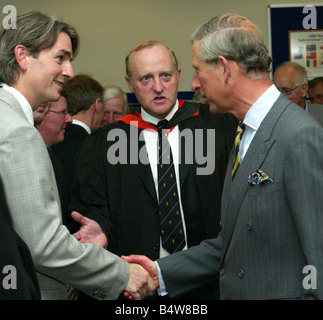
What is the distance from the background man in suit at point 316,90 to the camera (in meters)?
5.86

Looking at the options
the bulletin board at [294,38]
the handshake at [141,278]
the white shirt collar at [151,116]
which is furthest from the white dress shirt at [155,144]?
the bulletin board at [294,38]

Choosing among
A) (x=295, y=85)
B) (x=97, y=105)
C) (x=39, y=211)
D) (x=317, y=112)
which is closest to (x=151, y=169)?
(x=39, y=211)

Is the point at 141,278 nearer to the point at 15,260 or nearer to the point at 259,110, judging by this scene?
the point at 259,110

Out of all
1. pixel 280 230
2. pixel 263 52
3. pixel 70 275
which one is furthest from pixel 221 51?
pixel 70 275

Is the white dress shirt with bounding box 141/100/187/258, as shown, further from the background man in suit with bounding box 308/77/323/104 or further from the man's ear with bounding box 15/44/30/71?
the background man in suit with bounding box 308/77/323/104

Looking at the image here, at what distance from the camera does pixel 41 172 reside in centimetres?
185

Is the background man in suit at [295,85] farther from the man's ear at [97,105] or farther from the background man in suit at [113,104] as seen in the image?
the man's ear at [97,105]

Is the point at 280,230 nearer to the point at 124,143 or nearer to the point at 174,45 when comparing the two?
the point at 124,143

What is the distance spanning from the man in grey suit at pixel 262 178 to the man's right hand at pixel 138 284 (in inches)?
17.4

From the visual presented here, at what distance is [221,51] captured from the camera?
2.11 m

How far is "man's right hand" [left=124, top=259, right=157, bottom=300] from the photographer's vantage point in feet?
7.65

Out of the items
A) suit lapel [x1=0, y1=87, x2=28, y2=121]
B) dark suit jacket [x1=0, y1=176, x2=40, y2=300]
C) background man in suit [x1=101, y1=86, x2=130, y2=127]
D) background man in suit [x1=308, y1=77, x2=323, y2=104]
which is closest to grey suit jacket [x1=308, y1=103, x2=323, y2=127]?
background man in suit [x1=308, y1=77, x2=323, y2=104]

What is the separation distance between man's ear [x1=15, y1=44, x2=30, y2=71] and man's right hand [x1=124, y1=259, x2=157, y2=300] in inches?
39.3

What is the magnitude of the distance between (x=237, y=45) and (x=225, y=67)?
0.31ft
